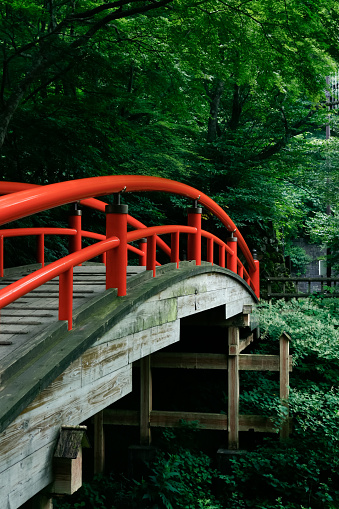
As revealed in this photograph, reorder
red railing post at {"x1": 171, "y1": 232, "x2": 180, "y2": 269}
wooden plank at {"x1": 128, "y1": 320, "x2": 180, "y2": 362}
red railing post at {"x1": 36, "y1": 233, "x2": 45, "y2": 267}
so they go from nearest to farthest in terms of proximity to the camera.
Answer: wooden plank at {"x1": 128, "y1": 320, "x2": 180, "y2": 362} < red railing post at {"x1": 171, "y1": 232, "x2": 180, "y2": 269} < red railing post at {"x1": 36, "y1": 233, "x2": 45, "y2": 267}

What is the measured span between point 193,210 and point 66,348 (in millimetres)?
2936

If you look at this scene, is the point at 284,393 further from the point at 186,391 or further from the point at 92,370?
the point at 92,370

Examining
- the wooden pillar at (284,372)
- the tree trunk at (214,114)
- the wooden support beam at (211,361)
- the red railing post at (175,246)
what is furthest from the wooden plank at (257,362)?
the tree trunk at (214,114)

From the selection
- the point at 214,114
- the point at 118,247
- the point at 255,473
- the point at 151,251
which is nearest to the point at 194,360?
the point at 255,473

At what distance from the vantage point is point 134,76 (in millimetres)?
8070

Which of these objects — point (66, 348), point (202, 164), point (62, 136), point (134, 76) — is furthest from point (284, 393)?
point (202, 164)

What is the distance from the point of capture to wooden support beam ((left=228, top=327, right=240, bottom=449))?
6551mm

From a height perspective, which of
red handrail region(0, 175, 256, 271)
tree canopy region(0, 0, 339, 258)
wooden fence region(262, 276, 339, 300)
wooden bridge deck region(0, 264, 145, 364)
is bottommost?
wooden bridge deck region(0, 264, 145, 364)

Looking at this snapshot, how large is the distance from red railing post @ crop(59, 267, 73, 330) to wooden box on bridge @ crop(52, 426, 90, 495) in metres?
0.59

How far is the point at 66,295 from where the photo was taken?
103 inches

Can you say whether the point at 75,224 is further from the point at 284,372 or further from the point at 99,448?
the point at 284,372

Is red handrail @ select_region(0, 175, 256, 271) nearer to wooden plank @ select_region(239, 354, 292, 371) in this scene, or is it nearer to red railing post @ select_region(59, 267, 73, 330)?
red railing post @ select_region(59, 267, 73, 330)

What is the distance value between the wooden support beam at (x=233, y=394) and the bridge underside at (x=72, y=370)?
Answer: 2.64 meters

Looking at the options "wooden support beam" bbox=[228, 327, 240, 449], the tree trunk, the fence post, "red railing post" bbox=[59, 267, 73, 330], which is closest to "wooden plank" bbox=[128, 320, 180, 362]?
the fence post
